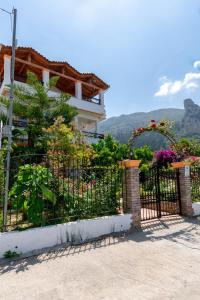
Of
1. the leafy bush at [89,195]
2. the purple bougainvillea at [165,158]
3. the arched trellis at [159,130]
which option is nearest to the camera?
the leafy bush at [89,195]

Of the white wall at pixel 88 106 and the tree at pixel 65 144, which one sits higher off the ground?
the white wall at pixel 88 106

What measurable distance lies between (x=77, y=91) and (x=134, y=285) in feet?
57.6

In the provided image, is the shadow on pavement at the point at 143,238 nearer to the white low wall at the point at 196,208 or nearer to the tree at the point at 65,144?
the white low wall at the point at 196,208

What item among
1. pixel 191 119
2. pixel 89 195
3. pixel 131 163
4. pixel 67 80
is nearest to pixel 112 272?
pixel 89 195

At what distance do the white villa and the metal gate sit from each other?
8.09 meters

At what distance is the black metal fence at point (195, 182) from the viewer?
987 cm

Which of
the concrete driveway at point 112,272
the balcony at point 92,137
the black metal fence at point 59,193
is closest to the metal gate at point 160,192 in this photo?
the black metal fence at point 59,193

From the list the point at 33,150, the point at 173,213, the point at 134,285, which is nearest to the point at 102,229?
the point at 134,285

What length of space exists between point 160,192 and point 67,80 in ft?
47.0

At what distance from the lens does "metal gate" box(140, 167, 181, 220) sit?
8.80 meters

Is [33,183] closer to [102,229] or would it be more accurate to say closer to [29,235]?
[29,235]

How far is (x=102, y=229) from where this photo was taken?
669 centimetres

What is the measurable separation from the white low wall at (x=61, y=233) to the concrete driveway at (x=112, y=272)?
31cm

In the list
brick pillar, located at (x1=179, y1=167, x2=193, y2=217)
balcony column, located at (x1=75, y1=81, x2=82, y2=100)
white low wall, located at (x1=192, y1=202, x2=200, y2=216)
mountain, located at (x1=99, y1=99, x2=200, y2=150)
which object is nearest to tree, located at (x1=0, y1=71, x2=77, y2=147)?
balcony column, located at (x1=75, y1=81, x2=82, y2=100)
